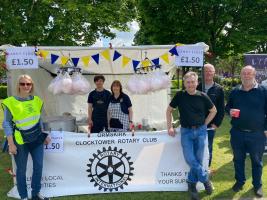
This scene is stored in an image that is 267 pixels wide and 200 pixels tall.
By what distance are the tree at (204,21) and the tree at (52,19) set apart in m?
4.43

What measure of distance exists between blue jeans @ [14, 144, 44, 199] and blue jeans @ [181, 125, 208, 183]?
2.07 meters

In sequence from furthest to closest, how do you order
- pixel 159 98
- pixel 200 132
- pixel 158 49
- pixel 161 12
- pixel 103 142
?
1. pixel 161 12
2. pixel 159 98
3. pixel 158 49
4. pixel 103 142
5. pixel 200 132

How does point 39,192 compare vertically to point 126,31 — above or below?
below

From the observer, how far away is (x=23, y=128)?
529cm

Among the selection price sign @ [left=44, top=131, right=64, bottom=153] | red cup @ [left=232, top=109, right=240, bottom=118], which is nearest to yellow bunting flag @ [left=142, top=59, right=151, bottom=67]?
red cup @ [left=232, top=109, right=240, bottom=118]

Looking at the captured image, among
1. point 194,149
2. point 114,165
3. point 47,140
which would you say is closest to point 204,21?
point 194,149

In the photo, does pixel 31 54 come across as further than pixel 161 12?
No

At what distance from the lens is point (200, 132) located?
5629 mm

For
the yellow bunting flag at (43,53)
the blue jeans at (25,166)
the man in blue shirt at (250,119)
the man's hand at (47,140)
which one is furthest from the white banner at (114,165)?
the yellow bunting flag at (43,53)

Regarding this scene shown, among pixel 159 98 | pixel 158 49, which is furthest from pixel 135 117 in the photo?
pixel 158 49

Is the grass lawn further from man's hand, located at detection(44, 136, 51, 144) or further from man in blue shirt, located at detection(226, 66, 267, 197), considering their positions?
man's hand, located at detection(44, 136, 51, 144)

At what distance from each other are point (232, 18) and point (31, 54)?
16156 mm

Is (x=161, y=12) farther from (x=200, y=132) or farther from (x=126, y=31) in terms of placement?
(x=200, y=132)

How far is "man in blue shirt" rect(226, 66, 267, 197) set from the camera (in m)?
5.64
